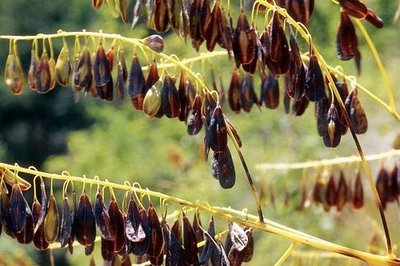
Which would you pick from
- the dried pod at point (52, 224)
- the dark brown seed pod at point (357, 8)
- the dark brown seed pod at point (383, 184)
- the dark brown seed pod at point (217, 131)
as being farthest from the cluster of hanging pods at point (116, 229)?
the dark brown seed pod at point (383, 184)

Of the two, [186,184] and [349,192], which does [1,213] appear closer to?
[349,192]

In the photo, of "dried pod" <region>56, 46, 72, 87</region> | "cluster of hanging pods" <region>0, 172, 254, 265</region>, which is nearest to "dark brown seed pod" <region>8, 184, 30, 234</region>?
"cluster of hanging pods" <region>0, 172, 254, 265</region>

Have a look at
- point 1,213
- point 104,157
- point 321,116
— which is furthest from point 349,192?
point 104,157

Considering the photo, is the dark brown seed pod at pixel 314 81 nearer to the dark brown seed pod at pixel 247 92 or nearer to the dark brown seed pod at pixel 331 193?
the dark brown seed pod at pixel 247 92

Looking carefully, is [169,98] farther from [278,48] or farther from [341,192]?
[341,192]

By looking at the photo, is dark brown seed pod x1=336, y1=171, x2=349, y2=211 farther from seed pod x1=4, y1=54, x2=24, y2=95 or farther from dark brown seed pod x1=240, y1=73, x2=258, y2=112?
seed pod x1=4, y1=54, x2=24, y2=95

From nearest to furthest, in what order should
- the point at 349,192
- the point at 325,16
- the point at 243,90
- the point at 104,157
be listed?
1. the point at 243,90
2. the point at 349,192
3. the point at 325,16
4. the point at 104,157

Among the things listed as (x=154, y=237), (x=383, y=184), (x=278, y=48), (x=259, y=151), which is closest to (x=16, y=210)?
(x=154, y=237)
